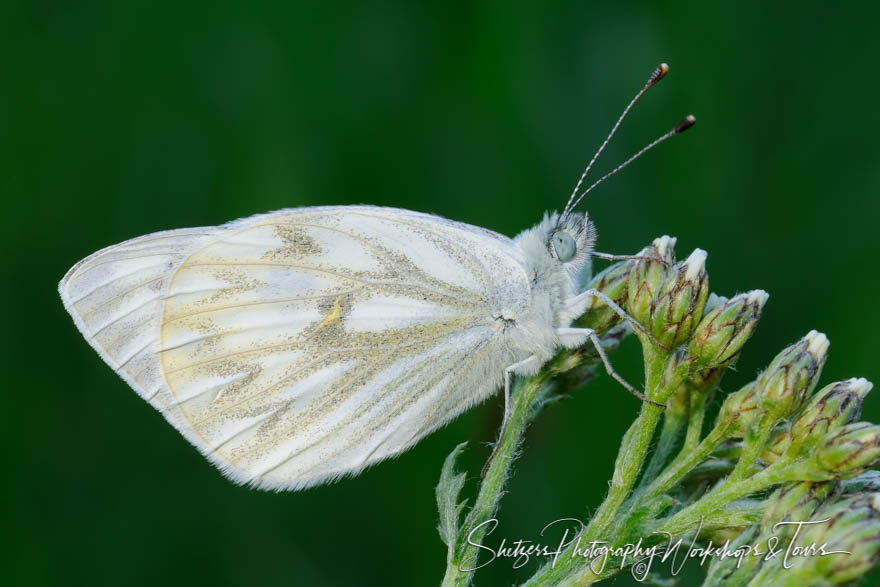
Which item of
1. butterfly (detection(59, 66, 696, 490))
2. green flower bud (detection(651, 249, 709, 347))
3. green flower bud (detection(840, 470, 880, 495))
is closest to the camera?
green flower bud (detection(840, 470, 880, 495))

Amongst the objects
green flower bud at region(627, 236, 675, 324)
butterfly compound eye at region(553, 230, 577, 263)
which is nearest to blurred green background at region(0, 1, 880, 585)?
butterfly compound eye at region(553, 230, 577, 263)

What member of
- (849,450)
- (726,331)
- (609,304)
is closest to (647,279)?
(609,304)

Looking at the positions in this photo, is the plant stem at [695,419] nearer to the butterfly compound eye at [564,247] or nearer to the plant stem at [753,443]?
the plant stem at [753,443]

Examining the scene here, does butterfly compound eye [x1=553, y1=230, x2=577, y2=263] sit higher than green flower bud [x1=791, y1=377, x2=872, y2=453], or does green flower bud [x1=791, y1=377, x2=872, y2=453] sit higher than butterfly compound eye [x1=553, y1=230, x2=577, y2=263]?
Answer: butterfly compound eye [x1=553, y1=230, x2=577, y2=263]

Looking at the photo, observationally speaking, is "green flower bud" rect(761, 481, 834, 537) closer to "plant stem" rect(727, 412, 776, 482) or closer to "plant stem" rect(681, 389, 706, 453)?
"plant stem" rect(727, 412, 776, 482)

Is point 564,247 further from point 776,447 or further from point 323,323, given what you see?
point 776,447

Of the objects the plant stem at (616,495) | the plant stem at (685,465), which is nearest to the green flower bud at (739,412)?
the plant stem at (685,465)

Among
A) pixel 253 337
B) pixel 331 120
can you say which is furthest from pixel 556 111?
pixel 253 337

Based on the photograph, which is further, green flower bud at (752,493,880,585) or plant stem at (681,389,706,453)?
plant stem at (681,389,706,453)
